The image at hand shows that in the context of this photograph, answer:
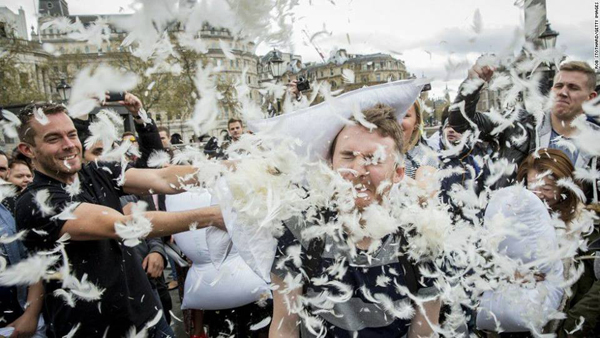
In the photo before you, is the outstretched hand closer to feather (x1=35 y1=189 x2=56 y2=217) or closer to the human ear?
feather (x1=35 y1=189 x2=56 y2=217)

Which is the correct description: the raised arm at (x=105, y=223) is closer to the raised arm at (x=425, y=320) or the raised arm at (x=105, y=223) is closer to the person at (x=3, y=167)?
the raised arm at (x=425, y=320)

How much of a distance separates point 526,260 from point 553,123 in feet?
5.17

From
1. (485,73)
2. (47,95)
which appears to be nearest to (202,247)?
(485,73)

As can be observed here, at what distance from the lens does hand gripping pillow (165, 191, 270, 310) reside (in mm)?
3350

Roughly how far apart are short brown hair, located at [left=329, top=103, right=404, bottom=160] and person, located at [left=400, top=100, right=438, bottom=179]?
982 millimetres

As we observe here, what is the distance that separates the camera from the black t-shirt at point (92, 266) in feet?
7.48

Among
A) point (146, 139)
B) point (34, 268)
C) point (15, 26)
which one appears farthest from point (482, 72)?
point (15, 26)

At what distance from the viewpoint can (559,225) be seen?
261 centimetres

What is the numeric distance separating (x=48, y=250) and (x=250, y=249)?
1359mm

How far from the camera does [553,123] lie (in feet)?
11.1

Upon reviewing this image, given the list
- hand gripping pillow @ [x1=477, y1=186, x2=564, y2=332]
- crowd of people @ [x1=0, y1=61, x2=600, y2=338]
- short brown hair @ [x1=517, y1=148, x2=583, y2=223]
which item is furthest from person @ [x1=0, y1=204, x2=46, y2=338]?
short brown hair @ [x1=517, y1=148, x2=583, y2=223]

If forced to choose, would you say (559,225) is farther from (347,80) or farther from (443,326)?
(347,80)

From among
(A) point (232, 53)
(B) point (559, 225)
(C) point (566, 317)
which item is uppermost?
(A) point (232, 53)

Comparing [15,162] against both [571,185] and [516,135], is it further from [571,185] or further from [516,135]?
[571,185]
